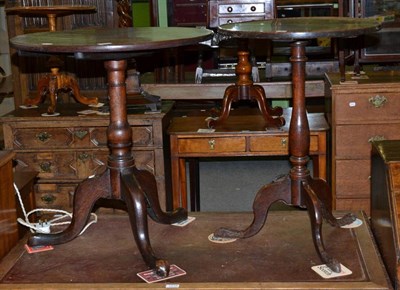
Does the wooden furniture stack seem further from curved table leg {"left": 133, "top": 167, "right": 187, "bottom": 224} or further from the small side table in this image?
the small side table

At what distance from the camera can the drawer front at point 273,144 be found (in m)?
3.73

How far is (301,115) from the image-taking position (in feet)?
8.28

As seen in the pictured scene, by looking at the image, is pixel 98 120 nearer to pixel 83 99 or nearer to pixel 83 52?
pixel 83 99

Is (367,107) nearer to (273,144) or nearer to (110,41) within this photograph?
(273,144)

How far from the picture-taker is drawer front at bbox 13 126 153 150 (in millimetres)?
3844

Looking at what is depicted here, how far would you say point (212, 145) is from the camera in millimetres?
3756

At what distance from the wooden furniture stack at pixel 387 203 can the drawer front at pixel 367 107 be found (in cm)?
116

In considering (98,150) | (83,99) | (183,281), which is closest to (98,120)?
(98,150)

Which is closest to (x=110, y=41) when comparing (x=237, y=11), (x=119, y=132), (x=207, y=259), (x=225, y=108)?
(x=119, y=132)

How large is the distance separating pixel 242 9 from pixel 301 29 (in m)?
1.97

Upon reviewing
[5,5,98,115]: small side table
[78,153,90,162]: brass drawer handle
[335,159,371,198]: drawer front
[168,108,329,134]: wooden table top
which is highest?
[5,5,98,115]: small side table

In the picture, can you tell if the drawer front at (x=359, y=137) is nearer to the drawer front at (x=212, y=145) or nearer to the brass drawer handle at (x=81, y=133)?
the drawer front at (x=212, y=145)

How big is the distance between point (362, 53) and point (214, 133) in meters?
1.03

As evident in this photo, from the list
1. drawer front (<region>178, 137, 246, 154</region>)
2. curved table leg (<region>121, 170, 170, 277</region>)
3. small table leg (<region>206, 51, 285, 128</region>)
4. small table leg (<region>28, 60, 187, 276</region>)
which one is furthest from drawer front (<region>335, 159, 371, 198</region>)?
curved table leg (<region>121, 170, 170, 277</region>)
